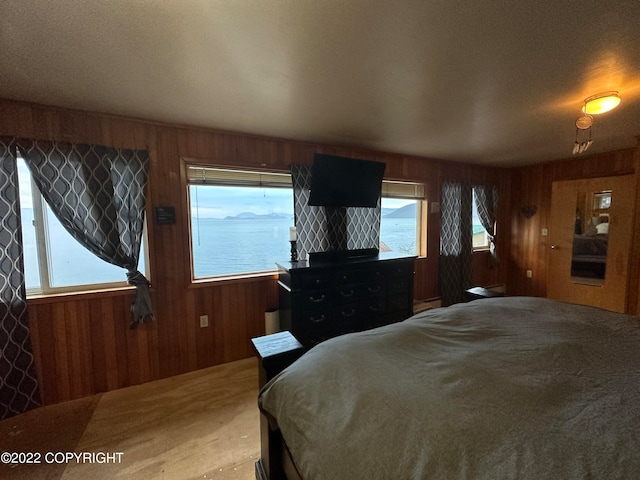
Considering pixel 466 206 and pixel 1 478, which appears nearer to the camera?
pixel 1 478

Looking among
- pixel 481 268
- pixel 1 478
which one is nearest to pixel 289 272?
pixel 1 478

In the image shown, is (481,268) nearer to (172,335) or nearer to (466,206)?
(466,206)

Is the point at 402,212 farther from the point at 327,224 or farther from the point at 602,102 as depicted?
the point at 602,102

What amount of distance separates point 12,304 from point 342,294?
8.15 feet

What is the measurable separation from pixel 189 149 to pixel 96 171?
713 mm

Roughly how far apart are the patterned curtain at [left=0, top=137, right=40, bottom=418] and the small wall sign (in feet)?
2.75

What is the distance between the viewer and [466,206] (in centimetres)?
409

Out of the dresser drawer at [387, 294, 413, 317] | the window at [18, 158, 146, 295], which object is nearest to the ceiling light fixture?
the dresser drawer at [387, 294, 413, 317]

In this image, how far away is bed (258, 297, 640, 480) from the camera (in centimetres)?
64

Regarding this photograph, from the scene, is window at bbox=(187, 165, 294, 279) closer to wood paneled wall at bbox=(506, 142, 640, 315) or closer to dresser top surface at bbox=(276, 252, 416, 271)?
dresser top surface at bbox=(276, 252, 416, 271)

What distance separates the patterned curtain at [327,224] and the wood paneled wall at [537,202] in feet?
9.55

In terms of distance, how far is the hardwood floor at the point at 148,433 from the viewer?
1.51 meters

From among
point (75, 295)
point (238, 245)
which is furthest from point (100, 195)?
point (238, 245)

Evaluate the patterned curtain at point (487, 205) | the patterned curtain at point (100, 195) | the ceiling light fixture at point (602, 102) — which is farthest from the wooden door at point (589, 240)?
the patterned curtain at point (100, 195)
